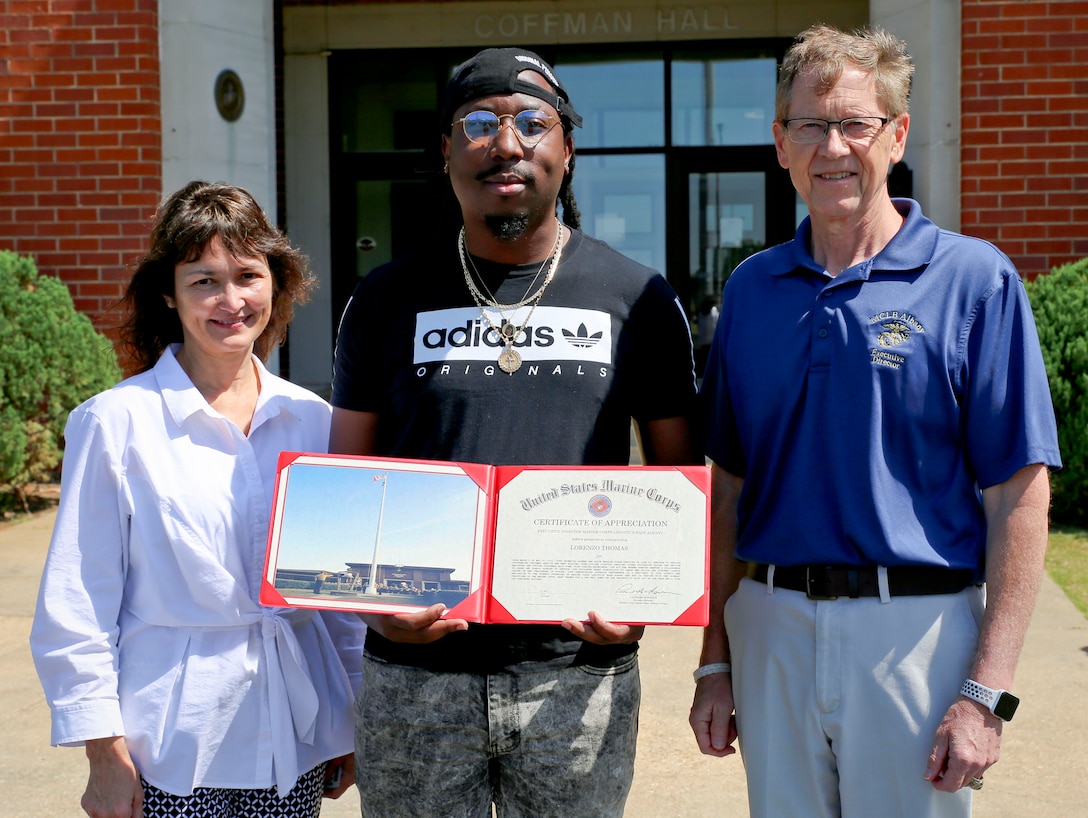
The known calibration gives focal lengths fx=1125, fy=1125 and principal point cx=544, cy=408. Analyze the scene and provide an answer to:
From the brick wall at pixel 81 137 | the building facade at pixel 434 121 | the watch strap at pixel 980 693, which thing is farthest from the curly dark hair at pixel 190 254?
the brick wall at pixel 81 137

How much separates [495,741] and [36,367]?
234 inches

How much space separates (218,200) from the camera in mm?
2439

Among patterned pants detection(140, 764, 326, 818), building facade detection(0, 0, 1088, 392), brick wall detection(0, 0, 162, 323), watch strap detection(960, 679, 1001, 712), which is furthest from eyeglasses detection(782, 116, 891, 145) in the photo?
brick wall detection(0, 0, 162, 323)

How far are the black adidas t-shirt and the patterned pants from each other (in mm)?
367

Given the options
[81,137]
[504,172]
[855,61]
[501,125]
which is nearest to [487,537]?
[504,172]

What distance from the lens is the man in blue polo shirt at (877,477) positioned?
2152 millimetres

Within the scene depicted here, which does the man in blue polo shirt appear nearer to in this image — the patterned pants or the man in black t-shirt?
the man in black t-shirt

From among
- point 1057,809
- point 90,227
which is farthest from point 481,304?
point 90,227

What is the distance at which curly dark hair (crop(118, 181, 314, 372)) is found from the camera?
2.42 metres

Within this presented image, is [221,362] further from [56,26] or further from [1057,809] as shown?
[56,26]

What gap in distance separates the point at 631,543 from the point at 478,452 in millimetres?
361

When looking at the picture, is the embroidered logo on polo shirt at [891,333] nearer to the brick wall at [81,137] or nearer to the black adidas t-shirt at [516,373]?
the black adidas t-shirt at [516,373]

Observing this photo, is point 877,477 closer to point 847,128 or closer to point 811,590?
point 811,590

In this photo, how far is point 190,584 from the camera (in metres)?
2.28
